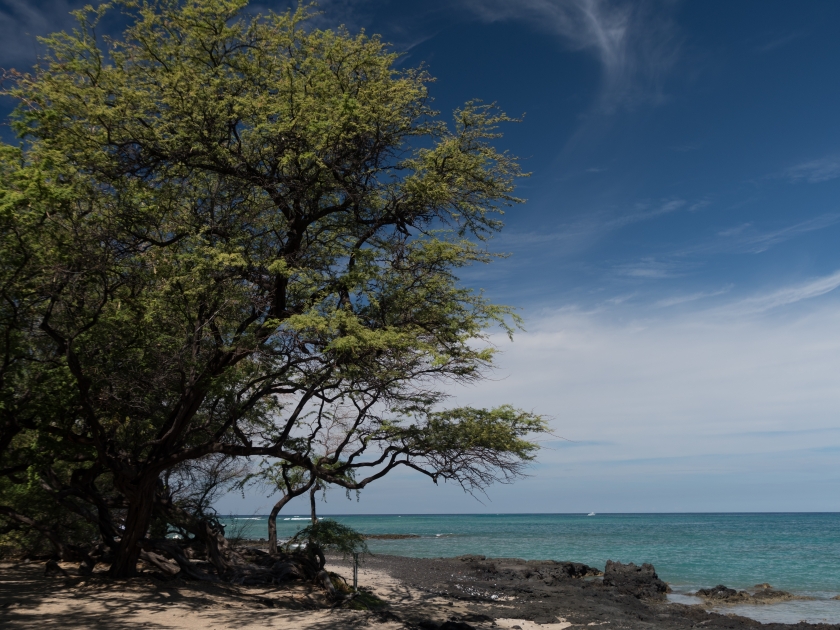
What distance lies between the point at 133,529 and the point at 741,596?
19809mm

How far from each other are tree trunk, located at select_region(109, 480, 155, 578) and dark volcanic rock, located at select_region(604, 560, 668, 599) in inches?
624

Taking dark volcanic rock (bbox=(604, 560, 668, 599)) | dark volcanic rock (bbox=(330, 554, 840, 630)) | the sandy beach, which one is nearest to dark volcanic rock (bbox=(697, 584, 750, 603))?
dark volcanic rock (bbox=(330, 554, 840, 630))

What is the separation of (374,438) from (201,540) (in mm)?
5575

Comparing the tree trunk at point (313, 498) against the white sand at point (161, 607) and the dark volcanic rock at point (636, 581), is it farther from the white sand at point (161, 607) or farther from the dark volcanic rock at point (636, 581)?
the dark volcanic rock at point (636, 581)

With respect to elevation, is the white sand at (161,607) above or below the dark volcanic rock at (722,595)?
above

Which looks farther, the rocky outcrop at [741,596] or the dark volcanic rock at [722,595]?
the dark volcanic rock at [722,595]

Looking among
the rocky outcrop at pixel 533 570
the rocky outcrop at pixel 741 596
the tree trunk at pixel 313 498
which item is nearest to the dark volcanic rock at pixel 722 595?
the rocky outcrop at pixel 741 596

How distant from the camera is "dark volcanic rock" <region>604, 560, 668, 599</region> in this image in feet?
67.4

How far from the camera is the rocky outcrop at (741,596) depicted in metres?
20.3

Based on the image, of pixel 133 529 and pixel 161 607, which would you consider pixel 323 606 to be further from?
pixel 133 529

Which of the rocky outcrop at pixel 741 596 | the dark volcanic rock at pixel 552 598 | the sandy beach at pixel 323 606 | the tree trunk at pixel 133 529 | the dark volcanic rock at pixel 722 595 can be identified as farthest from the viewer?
the dark volcanic rock at pixel 722 595

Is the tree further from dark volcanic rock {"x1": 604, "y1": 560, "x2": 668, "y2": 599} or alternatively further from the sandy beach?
dark volcanic rock {"x1": 604, "y1": 560, "x2": 668, "y2": 599}

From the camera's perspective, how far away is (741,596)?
2067 centimetres

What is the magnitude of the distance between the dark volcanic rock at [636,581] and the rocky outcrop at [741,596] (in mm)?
1464
